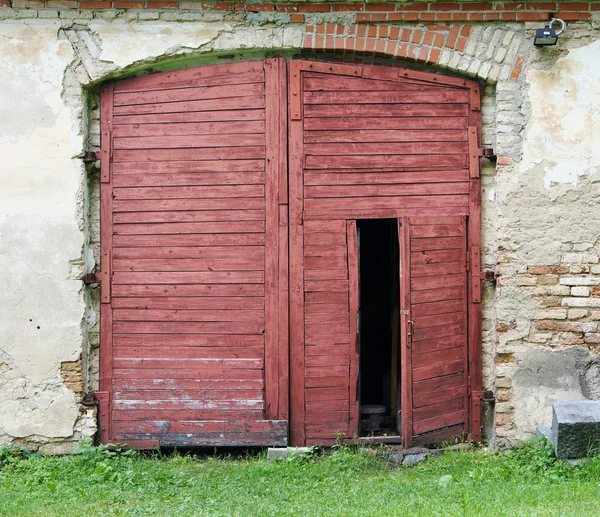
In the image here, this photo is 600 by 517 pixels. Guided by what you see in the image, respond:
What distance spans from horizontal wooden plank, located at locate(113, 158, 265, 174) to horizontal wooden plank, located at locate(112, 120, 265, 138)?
227 mm

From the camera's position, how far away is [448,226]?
20.0 ft

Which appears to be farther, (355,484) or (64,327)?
(64,327)

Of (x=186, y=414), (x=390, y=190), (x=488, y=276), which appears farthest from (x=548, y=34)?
(x=186, y=414)

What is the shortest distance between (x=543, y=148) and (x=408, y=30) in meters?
1.41

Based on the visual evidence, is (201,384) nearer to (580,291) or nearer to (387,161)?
(387,161)

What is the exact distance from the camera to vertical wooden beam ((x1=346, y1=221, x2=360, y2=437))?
6.09m

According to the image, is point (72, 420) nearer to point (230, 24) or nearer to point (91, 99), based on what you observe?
point (91, 99)

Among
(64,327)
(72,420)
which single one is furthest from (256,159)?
(72,420)

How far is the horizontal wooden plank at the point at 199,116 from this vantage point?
6.11 metres

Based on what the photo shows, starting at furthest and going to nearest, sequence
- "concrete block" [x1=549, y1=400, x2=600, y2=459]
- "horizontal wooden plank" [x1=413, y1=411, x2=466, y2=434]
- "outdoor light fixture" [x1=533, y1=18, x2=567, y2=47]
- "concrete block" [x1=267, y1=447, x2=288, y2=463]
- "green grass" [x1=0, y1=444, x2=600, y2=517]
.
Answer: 1. "horizontal wooden plank" [x1=413, y1=411, x2=466, y2=434]
2. "concrete block" [x1=267, y1=447, x2=288, y2=463]
3. "outdoor light fixture" [x1=533, y1=18, x2=567, y2=47]
4. "concrete block" [x1=549, y1=400, x2=600, y2=459]
5. "green grass" [x1=0, y1=444, x2=600, y2=517]

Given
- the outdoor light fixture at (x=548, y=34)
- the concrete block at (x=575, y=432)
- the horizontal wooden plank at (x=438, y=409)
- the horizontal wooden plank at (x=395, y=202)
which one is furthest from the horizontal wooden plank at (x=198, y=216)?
the concrete block at (x=575, y=432)

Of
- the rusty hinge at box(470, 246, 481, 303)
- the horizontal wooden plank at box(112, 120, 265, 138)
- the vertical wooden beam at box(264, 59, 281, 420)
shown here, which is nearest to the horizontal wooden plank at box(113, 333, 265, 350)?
the vertical wooden beam at box(264, 59, 281, 420)

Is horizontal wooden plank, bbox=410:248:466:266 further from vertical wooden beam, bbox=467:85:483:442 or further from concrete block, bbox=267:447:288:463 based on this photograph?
concrete block, bbox=267:447:288:463

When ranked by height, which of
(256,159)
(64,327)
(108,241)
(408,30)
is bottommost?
(64,327)
